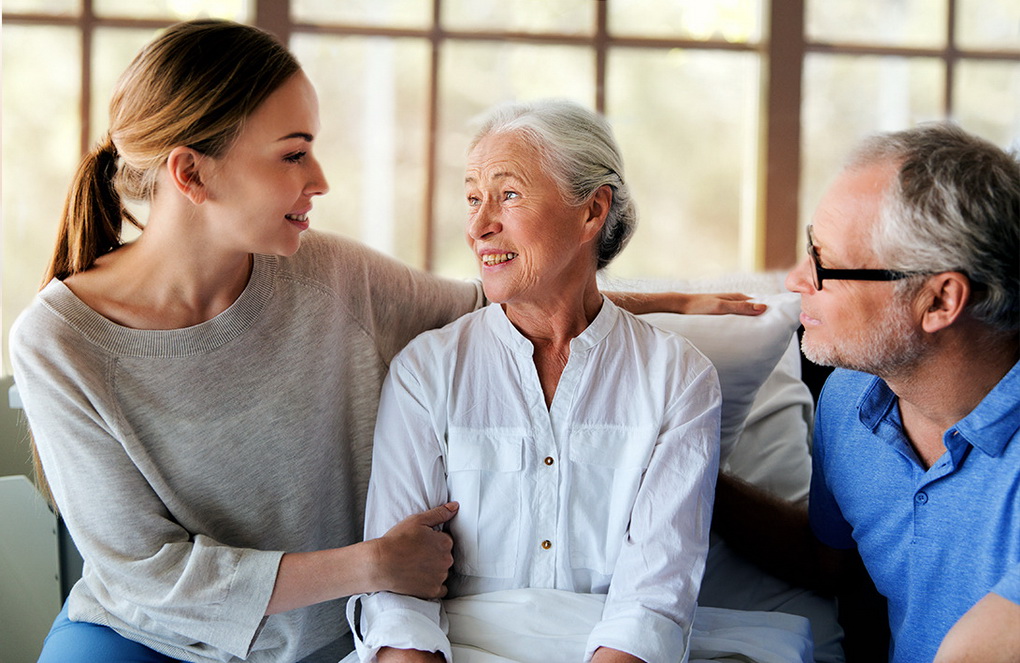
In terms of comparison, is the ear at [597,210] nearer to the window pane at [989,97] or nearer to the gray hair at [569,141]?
the gray hair at [569,141]

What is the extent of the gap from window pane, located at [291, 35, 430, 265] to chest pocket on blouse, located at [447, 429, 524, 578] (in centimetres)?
274

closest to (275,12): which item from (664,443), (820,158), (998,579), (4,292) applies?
(4,292)

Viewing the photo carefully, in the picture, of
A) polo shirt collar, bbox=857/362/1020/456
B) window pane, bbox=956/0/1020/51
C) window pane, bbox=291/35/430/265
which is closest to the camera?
polo shirt collar, bbox=857/362/1020/456

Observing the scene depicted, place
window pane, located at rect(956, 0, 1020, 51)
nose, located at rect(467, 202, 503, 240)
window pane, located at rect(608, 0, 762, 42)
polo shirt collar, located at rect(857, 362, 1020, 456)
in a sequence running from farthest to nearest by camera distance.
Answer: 1. window pane, located at rect(956, 0, 1020, 51)
2. window pane, located at rect(608, 0, 762, 42)
3. nose, located at rect(467, 202, 503, 240)
4. polo shirt collar, located at rect(857, 362, 1020, 456)

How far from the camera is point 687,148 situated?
4344mm

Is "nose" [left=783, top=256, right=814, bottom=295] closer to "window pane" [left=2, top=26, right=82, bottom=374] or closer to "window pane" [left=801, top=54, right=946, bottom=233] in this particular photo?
"window pane" [left=801, top=54, right=946, bottom=233]

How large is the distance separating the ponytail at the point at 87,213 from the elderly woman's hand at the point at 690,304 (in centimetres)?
100

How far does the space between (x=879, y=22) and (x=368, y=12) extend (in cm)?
244

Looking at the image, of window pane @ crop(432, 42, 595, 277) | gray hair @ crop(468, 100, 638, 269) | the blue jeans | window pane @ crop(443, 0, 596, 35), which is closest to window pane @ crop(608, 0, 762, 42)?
window pane @ crop(443, 0, 596, 35)

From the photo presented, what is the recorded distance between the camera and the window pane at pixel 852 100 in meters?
4.29

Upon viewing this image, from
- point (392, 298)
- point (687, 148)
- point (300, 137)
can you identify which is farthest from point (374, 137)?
point (300, 137)

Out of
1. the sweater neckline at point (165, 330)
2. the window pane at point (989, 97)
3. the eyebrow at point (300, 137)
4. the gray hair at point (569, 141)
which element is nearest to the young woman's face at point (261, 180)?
the eyebrow at point (300, 137)

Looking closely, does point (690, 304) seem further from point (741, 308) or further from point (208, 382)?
point (208, 382)

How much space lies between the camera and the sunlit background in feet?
13.4
